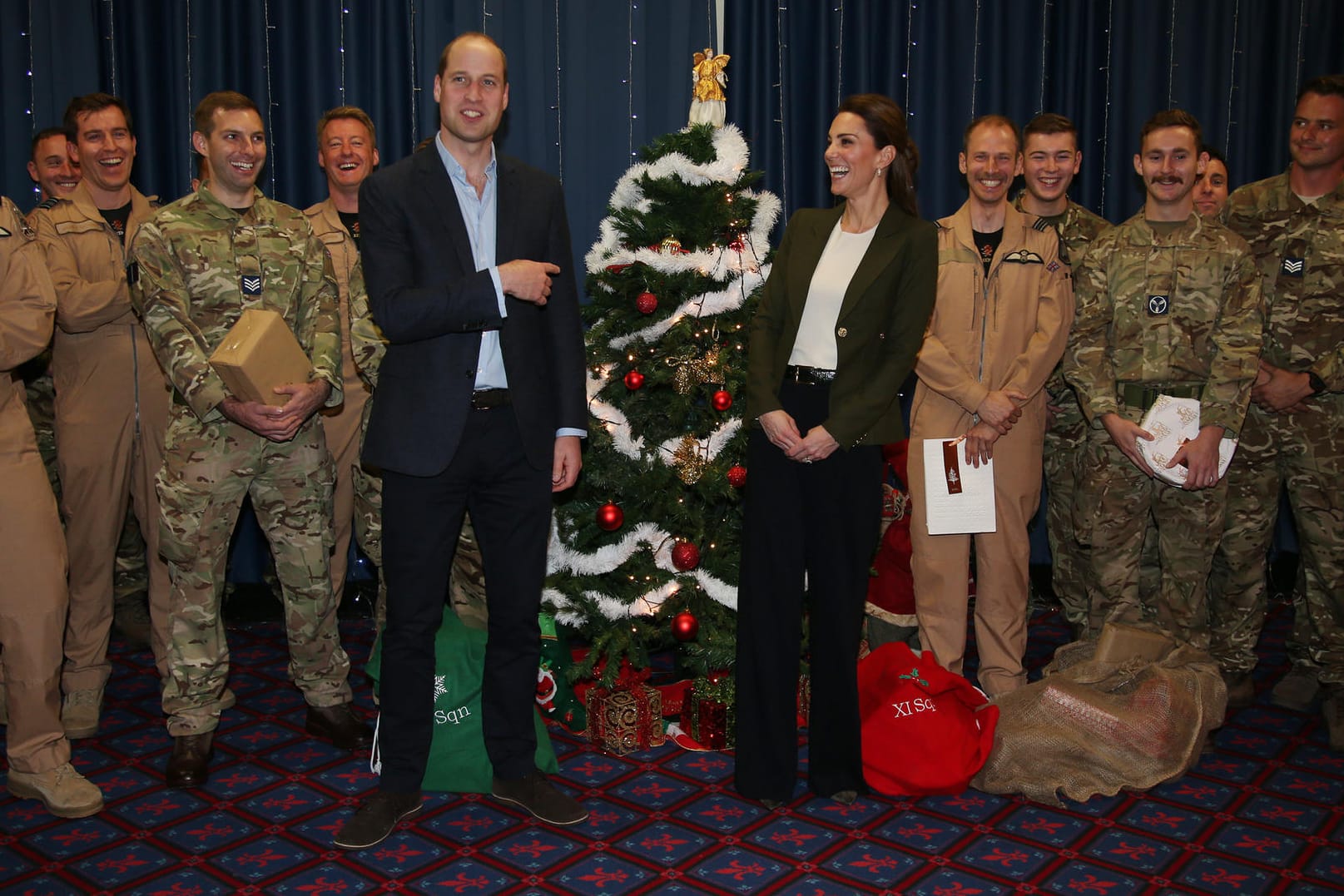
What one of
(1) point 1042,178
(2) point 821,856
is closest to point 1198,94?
(1) point 1042,178

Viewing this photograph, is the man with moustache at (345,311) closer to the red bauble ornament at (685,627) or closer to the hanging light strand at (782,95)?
the red bauble ornament at (685,627)

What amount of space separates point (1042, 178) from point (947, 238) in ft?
2.47

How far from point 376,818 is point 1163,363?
2921 millimetres

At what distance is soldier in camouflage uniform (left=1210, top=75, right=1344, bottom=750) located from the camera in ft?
12.9

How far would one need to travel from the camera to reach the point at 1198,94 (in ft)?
19.2

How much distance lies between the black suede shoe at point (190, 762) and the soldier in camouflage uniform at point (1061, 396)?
321 centimetres

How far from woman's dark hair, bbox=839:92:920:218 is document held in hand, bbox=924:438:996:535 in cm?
99

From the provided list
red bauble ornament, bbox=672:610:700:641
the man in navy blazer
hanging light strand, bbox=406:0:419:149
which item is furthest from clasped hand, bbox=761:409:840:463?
hanging light strand, bbox=406:0:419:149

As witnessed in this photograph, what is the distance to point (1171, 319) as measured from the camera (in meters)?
3.87

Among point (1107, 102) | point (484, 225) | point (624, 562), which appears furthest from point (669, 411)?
point (1107, 102)

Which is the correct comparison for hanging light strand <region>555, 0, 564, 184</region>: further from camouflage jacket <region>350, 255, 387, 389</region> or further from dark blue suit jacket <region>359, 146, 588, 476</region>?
dark blue suit jacket <region>359, 146, 588, 476</region>

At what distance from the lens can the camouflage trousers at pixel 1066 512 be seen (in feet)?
15.1

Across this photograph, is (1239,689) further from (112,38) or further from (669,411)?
(112,38)

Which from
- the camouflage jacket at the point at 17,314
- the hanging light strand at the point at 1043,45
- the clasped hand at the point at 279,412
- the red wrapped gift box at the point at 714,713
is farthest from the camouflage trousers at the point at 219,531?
the hanging light strand at the point at 1043,45
